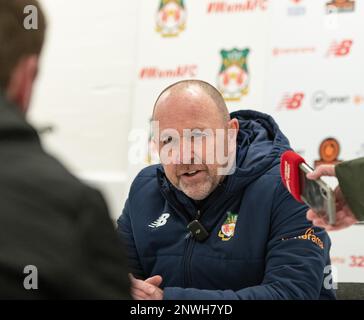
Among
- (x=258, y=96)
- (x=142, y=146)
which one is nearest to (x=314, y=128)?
(x=258, y=96)

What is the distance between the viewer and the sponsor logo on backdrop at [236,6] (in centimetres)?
354

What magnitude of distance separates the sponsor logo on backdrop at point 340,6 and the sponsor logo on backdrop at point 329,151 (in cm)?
74

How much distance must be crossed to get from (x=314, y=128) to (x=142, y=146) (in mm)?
1095

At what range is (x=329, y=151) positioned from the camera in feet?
10.9

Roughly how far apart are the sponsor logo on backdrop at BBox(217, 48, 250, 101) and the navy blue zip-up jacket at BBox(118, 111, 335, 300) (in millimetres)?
1802

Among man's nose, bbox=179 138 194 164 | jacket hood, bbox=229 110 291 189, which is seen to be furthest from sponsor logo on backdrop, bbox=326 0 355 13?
man's nose, bbox=179 138 194 164

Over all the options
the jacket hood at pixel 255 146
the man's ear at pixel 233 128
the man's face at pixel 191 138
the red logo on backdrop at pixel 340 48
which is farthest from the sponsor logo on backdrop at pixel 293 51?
the man's face at pixel 191 138

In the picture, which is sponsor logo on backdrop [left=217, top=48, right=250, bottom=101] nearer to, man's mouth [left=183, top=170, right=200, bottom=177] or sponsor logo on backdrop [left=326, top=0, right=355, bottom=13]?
sponsor logo on backdrop [left=326, top=0, right=355, bottom=13]

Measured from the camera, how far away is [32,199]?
1.99 ft

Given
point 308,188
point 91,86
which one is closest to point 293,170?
point 308,188

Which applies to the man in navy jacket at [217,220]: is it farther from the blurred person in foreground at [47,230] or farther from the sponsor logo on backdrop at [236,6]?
the sponsor logo on backdrop at [236,6]

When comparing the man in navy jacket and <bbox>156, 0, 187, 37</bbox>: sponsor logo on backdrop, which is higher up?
<bbox>156, 0, 187, 37</bbox>: sponsor logo on backdrop

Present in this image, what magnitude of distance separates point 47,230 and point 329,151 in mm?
2904

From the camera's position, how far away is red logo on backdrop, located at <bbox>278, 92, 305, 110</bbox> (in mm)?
3400
